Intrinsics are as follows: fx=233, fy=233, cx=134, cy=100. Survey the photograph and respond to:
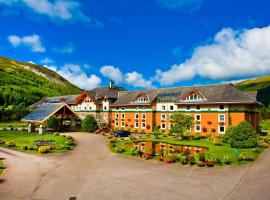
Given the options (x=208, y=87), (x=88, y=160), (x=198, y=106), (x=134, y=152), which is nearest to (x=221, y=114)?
(x=198, y=106)

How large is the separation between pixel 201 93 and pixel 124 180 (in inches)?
1482

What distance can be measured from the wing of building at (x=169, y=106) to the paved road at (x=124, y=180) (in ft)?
70.1

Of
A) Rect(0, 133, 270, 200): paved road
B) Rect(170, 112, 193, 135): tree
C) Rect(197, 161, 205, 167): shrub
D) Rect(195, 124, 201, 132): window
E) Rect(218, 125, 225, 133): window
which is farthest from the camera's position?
Rect(195, 124, 201, 132): window

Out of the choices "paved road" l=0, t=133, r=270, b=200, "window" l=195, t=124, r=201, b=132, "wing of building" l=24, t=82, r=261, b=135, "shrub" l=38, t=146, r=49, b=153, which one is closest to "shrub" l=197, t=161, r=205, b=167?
"paved road" l=0, t=133, r=270, b=200

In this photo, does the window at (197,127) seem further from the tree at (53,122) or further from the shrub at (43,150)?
the tree at (53,122)

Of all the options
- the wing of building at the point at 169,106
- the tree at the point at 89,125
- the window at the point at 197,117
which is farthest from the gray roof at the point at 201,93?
the tree at the point at 89,125

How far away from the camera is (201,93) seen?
51812 mm

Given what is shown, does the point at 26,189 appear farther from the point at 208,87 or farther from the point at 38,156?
the point at 208,87

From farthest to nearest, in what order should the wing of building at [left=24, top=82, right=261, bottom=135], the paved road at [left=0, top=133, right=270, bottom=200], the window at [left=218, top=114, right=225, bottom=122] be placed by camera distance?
the window at [left=218, top=114, right=225, bottom=122] < the wing of building at [left=24, top=82, right=261, bottom=135] < the paved road at [left=0, top=133, right=270, bottom=200]

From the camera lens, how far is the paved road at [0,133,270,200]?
15.2m

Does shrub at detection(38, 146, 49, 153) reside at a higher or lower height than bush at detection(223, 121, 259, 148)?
lower

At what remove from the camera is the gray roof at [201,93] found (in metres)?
46.2

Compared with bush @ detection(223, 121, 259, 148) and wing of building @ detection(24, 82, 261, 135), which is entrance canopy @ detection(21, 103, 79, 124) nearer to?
wing of building @ detection(24, 82, 261, 135)

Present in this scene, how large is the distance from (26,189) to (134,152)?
14.7m
